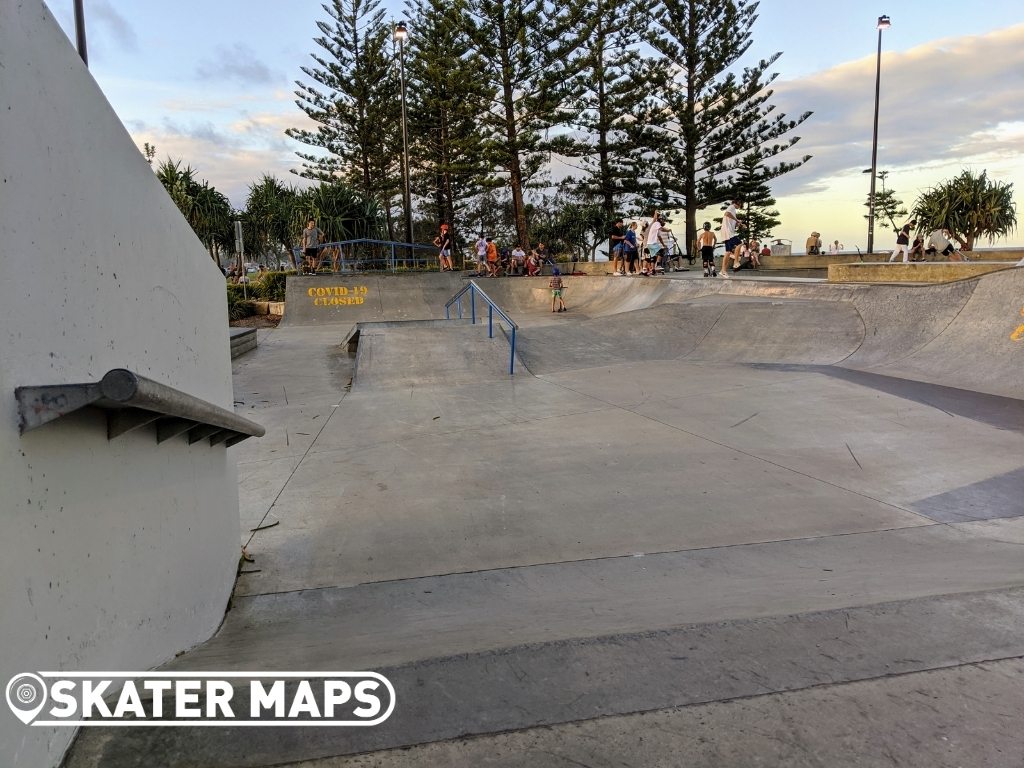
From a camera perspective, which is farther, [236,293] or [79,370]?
[236,293]

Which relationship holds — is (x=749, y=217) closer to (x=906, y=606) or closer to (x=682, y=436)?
(x=682, y=436)

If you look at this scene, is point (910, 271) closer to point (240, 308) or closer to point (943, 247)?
point (943, 247)

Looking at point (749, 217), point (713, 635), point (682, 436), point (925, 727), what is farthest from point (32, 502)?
point (749, 217)

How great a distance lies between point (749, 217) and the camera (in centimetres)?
4766

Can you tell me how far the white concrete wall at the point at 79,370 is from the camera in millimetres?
1511

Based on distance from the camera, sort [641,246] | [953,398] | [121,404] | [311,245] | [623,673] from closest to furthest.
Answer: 1. [121,404]
2. [623,673]
3. [953,398]
4. [641,246]
5. [311,245]

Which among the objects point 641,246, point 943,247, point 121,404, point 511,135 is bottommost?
point 121,404

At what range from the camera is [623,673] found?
6.84 feet

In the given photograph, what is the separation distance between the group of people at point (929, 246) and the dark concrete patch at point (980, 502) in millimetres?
14144

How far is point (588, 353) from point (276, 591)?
26.3 feet

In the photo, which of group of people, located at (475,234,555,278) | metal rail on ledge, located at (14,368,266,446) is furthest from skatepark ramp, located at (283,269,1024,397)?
metal rail on ledge, located at (14,368,266,446)

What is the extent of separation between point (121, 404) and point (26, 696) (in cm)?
65

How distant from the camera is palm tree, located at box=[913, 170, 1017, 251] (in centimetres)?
1923

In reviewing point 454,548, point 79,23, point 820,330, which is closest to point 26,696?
point 454,548
